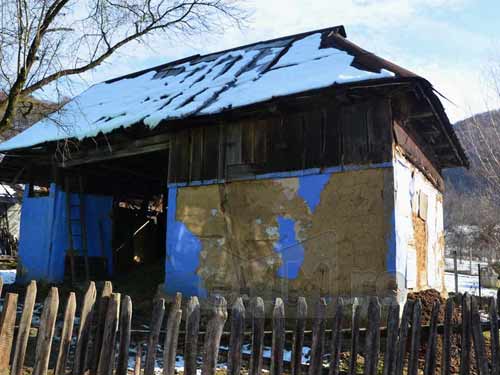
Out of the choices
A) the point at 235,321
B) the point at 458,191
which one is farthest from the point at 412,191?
the point at 458,191

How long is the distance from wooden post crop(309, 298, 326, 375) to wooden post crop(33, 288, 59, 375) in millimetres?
2300

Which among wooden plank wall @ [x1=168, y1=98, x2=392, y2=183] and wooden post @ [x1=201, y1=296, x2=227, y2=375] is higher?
wooden plank wall @ [x1=168, y1=98, x2=392, y2=183]

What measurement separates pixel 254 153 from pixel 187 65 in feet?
21.3

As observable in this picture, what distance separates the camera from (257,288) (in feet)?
26.1

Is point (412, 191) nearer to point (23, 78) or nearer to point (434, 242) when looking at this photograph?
point (434, 242)

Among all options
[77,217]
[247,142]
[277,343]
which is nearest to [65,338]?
[277,343]

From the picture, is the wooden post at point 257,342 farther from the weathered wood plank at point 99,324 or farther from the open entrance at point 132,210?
the open entrance at point 132,210

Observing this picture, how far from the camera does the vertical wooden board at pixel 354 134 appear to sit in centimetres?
740

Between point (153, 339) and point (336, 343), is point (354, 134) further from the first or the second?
point (153, 339)

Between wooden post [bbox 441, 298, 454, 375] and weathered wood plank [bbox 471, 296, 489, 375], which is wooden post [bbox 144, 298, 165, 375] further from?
weathered wood plank [bbox 471, 296, 489, 375]

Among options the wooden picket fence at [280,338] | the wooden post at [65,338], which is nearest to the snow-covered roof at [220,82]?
the wooden picket fence at [280,338]

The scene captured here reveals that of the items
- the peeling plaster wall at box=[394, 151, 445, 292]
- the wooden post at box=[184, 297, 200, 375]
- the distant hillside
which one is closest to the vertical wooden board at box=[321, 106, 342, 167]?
the peeling plaster wall at box=[394, 151, 445, 292]

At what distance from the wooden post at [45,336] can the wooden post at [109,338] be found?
19.2 inches

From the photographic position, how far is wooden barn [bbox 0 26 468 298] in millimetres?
7211
